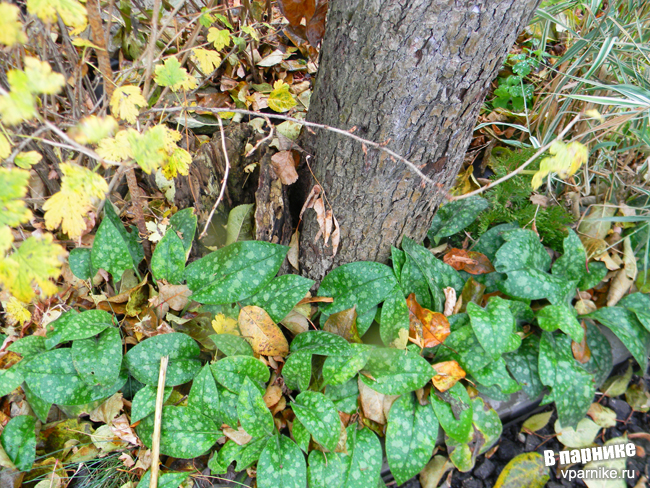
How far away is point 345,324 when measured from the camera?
1.40 meters

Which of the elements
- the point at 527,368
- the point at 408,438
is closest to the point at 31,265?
the point at 408,438

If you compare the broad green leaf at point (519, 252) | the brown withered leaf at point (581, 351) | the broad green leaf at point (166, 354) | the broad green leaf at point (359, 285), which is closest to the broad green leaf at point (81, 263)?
the broad green leaf at point (166, 354)

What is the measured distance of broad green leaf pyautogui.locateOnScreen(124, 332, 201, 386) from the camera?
1232 mm

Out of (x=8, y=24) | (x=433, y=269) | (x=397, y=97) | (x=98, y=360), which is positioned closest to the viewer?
(x=8, y=24)

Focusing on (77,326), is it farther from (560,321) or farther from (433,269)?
(560,321)

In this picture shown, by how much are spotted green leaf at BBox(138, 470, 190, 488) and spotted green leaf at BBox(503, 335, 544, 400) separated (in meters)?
1.17

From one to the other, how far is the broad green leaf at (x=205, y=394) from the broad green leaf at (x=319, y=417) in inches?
9.6

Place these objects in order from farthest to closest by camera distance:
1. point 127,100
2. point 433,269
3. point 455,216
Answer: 1. point 455,216
2. point 433,269
3. point 127,100

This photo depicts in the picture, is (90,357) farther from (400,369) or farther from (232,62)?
(232,62)

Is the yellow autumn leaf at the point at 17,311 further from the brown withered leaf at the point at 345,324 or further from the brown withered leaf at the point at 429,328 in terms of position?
the brown withered leaf at the point at 429,328

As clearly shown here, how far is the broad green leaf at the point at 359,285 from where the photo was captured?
1413 millimetres

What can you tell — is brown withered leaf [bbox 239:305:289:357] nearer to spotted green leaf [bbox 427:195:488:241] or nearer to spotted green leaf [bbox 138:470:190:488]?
spotted green leaf [bbox 138:470:190:488]

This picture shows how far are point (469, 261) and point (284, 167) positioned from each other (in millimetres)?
790

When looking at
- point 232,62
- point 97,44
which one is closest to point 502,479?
point 97,44
